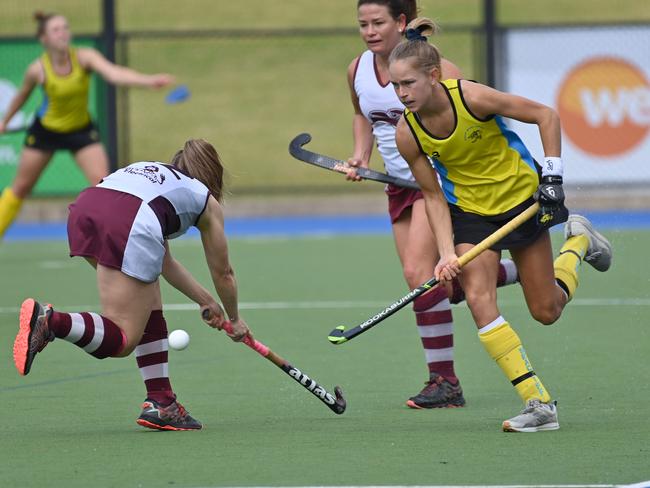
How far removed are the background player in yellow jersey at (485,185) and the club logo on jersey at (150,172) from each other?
0.94 meters

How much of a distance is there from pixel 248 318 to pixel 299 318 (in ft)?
1.03

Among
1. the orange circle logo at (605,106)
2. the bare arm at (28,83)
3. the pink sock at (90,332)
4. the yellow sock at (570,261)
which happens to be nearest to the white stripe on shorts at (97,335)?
the pink sock at (90,332)

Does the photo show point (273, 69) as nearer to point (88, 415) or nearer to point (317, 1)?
point (317, 1)

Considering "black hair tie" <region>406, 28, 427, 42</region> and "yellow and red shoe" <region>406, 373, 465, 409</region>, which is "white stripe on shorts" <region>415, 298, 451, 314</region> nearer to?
"yellow and red shoe" <region>406, 373, 465, 409</region>

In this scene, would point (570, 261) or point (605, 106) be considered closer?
point (570, 261)

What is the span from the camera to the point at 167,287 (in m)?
10.1

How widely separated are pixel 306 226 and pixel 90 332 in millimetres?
9136

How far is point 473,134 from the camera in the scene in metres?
5.38

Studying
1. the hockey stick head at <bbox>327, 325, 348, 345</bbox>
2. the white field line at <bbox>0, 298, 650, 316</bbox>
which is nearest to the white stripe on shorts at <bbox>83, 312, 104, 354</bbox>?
the hockey stick head at <bbox>327, 325, 348, 345</bbox>

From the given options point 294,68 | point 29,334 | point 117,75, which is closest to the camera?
point 29,334

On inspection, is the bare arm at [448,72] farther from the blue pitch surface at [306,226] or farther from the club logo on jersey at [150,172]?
the blue pitch surface at [306,226]

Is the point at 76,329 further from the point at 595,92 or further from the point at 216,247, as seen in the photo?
the point at 595,92

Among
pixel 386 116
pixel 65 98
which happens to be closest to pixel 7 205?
pixel 65 98

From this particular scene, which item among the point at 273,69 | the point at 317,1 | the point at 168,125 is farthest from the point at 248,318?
the point at 317,1
